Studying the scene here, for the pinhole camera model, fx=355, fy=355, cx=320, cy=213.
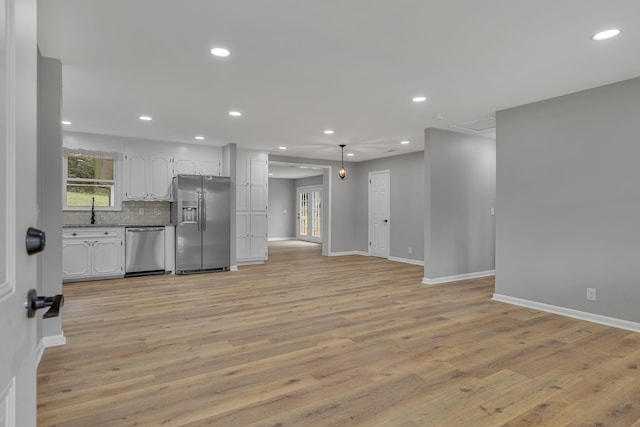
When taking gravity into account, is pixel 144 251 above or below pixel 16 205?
below

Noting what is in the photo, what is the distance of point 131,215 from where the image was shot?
6.82 meters

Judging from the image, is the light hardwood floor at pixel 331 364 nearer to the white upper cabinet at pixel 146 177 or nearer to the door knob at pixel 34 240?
the door knob at pixel 34 240

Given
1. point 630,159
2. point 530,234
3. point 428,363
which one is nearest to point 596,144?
point 630,159

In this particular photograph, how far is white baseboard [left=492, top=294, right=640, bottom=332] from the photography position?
3.62 metres

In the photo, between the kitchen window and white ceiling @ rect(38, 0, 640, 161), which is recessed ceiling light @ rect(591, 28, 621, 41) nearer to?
white ceiling @ rect(38, 0, 640, 161)

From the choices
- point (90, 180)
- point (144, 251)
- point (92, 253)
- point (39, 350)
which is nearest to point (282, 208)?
point (144, 251)

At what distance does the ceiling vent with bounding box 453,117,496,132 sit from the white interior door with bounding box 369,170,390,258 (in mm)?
3141

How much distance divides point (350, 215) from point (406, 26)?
719cm

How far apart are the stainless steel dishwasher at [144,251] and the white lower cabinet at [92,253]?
0.36 ft

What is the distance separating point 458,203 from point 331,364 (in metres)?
4.15

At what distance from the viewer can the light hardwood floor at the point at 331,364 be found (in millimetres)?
2127

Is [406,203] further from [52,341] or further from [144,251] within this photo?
[52,341]

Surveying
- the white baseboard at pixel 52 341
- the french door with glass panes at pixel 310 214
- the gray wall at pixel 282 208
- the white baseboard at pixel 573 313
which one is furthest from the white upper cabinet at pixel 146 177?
the gray wall at pixel 282 208

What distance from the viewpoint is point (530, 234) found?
4449mm
